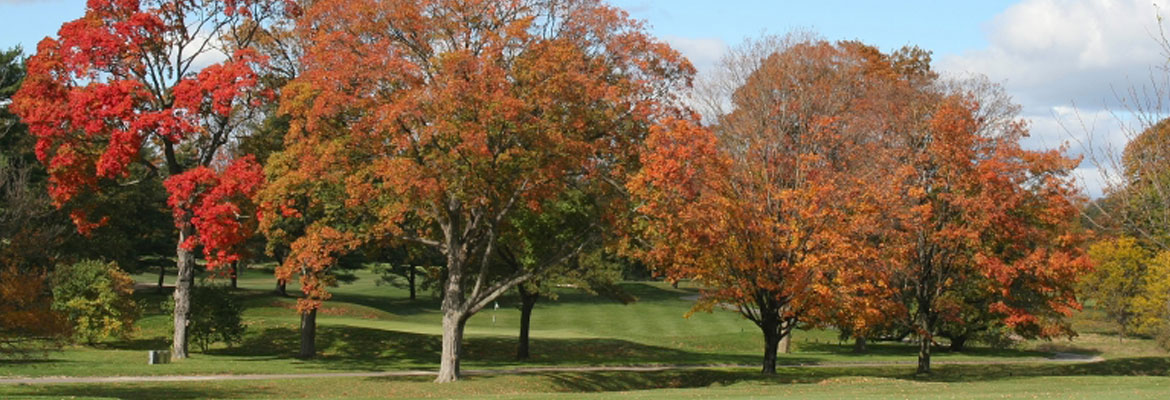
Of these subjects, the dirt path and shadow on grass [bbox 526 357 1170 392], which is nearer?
the dirt path

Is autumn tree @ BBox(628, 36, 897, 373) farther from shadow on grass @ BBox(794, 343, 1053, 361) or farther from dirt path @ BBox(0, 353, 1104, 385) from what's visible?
shadow on grass @ BBox(794, 343, 1053, 361)

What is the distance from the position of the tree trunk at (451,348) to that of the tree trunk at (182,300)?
32.0ft

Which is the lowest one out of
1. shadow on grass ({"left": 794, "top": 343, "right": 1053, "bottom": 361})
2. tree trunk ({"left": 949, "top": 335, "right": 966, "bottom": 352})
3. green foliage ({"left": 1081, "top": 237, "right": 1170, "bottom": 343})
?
shadow on grass ({"left": 794, "top": 343, "right": 1053, "bottom": 361})

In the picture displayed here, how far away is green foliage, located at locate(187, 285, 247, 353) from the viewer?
3506 cm

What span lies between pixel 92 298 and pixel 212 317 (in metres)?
4.01

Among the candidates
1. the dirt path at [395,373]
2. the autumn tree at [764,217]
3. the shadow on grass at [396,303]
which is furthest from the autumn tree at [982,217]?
the shadow on grass at [396,303]

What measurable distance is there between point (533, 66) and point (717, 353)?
22.9 m

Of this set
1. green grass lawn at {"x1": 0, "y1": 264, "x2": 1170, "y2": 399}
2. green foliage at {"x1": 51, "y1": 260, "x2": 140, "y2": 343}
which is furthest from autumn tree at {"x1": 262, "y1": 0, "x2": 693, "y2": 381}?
green foliage at {"x1": 51, "y1": 260, "x2": 140, "y2": 343}

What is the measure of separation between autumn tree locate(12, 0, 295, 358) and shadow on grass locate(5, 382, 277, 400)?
6.26m

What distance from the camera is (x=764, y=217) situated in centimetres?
3017

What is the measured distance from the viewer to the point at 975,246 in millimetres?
31891

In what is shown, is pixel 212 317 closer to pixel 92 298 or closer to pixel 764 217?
pixel 92 298

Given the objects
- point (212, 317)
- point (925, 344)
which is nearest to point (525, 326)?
point (212, 317)

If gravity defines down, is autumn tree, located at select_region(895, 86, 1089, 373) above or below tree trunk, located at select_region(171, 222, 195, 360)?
above
